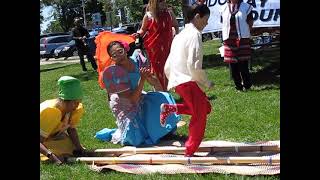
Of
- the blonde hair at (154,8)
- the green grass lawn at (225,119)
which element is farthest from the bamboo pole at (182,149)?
the blonde hair at (154,8)

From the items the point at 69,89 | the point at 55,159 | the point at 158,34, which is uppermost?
the point at 158,34

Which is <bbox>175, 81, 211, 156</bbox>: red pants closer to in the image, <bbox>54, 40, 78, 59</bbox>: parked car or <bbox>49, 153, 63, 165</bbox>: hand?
<bbox>49, 153, 63, 165</bbox>: hand

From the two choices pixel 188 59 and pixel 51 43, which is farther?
pixel 51 43

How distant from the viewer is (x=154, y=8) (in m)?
7.53

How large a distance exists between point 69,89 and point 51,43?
31392 mm

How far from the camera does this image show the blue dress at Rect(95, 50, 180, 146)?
567cm

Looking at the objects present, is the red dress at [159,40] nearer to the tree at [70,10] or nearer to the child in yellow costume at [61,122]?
the child in yellow costume at [61,122]

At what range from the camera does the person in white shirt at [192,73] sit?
4.68 m

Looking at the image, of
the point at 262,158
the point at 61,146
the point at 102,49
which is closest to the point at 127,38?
the point at 102,49

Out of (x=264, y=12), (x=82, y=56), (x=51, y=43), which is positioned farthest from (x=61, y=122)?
(x=51, y=43)

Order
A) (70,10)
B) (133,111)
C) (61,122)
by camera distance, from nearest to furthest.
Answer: (61,122) < (133,111) < (70,10)

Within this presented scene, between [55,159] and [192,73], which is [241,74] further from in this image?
[55,159]

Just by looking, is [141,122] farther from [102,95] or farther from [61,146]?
[102,95]

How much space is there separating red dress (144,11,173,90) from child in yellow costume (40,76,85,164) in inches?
102
